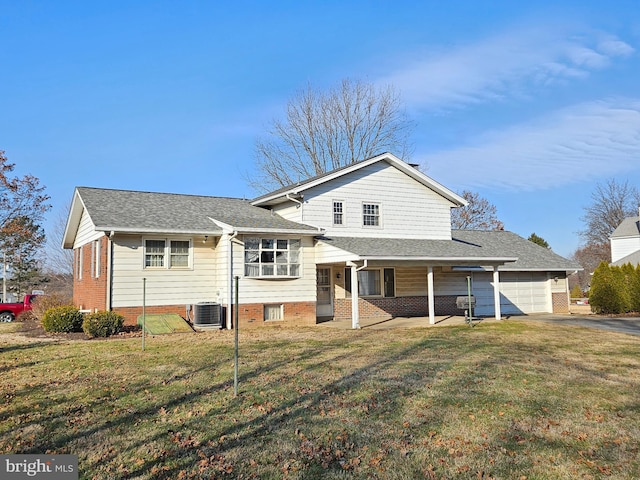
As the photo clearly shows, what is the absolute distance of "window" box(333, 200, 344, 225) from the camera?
2048 cm

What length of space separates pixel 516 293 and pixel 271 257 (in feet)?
41.4

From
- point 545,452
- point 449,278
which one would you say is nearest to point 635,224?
point 449,278

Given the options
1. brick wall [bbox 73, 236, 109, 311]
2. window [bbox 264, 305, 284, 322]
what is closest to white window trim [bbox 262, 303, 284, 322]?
window [bbox 264, 305, 284, 322]

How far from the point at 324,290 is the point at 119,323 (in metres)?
8.04

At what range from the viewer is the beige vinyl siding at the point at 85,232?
1936 centimetres

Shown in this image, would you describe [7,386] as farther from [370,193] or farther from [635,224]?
[635,224]

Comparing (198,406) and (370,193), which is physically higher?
(370,193)

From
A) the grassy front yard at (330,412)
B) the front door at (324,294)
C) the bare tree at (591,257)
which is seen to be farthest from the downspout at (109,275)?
the bare tree at (591,257)

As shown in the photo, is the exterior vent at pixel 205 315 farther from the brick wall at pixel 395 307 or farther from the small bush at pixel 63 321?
the brick wall at pixel 395 307

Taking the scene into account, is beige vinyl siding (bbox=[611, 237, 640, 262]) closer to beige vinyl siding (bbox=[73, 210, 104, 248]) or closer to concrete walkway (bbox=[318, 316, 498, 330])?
concrete walkway (bbox=[318, 316, 498, 330])

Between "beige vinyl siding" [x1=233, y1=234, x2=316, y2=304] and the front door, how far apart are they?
3.79 ft

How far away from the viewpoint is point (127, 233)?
1689 centimetres

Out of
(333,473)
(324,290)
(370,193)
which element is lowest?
(333,473)

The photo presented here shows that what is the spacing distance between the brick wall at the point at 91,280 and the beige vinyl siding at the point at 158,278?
0.46 meters
